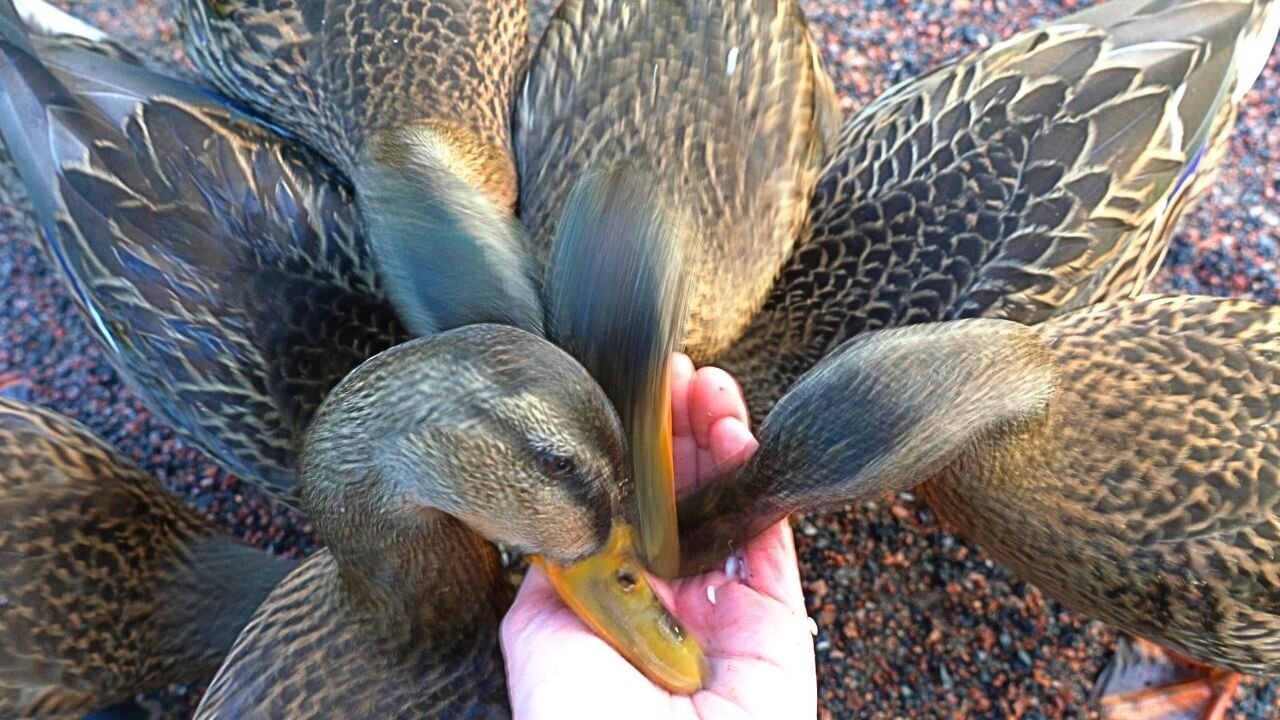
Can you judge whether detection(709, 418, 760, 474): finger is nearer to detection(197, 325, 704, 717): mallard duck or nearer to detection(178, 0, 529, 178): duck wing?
detection(197, 325, 704, 717): mallard duck

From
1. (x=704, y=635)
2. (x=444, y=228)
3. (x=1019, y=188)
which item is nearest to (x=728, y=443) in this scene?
(x=704, y=635)

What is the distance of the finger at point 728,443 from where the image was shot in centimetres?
210

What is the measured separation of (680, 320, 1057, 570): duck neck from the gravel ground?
2.89 ft

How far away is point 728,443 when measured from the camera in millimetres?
2186

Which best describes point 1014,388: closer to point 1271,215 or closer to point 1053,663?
point 1053,663

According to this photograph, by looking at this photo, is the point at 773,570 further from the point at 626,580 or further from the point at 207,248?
the point at 207,248

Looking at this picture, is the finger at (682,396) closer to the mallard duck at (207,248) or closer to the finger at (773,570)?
the finger at (773,570)

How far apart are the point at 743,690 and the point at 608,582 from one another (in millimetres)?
358

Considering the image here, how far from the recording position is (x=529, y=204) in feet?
A: 8.96

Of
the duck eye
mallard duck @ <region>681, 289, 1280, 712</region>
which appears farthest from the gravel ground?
the duck eye

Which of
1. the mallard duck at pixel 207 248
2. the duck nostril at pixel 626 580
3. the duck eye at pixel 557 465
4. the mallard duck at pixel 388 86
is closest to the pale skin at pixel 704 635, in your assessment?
the duck nostril at pixel 626 580

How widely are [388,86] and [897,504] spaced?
1802 millimetres

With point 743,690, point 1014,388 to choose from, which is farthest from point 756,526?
point 1014,388

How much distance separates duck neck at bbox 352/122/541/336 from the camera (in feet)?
6.61
